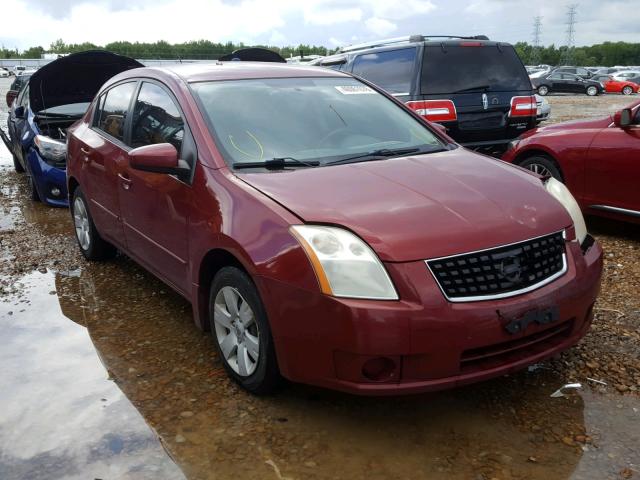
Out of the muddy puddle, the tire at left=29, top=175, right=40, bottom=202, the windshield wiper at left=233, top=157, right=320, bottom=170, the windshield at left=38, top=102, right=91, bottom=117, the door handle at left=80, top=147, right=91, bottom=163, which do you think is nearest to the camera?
the muddy puddle

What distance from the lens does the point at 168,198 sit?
3.76 metres

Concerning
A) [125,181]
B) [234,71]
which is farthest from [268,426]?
[234,71]

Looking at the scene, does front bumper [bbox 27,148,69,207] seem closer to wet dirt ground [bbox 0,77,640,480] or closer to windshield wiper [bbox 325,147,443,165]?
wet dirt ground [bbox 0,77,640,480]

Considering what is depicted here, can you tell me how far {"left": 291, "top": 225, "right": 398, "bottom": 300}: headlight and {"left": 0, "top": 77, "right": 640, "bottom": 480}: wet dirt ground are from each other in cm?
74

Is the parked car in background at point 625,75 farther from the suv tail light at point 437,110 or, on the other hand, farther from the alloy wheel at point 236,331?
the alloy wheel at point 236,331

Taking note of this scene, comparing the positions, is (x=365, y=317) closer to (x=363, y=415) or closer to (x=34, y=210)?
(x=363, y=415)

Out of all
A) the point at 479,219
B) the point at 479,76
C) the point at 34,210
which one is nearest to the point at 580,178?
the point at 479,76

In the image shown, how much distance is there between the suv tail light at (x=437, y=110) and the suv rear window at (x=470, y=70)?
155mm

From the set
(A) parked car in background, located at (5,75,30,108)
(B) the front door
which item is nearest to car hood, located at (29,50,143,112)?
(A) parked car in background, located at (5,75,30,108)

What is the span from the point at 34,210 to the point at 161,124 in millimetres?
4730

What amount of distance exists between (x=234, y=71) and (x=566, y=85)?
34.6m

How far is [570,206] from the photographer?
3.47 m

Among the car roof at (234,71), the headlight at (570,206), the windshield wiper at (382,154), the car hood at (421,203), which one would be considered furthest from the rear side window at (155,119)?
the headlight at (570,206)

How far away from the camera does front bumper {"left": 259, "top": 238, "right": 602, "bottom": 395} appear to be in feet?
8.55
